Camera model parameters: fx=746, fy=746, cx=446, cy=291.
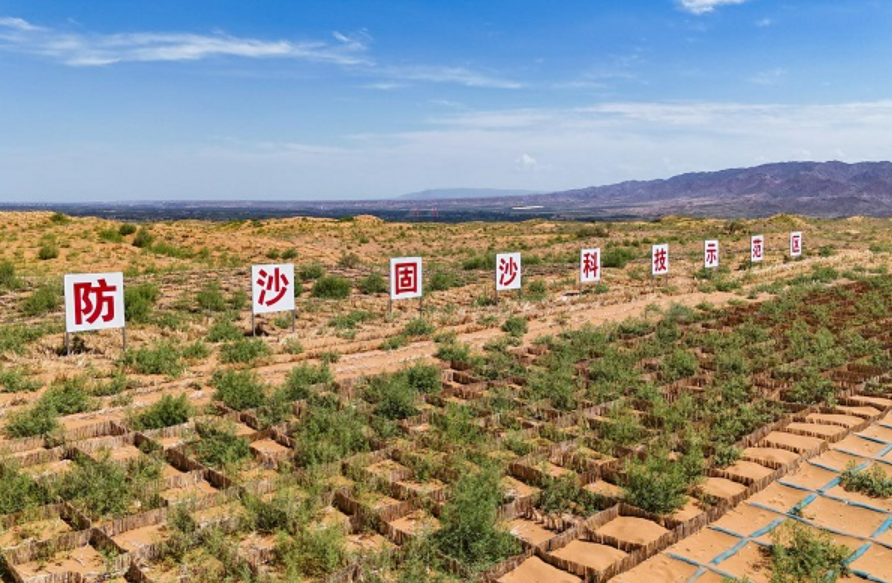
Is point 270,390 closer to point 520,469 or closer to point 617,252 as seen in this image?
point 520,469

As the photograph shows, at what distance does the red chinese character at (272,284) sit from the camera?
1398cm

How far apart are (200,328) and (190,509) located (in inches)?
363

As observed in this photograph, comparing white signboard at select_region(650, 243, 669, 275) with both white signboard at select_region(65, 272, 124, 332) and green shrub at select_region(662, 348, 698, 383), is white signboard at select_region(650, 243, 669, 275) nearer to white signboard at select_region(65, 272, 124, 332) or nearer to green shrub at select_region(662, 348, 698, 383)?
green shrub at select_region(662, 348, 698, 383)

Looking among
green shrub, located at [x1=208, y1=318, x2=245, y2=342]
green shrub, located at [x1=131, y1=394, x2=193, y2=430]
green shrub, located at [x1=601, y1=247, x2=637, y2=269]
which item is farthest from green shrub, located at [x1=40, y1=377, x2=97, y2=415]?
green shrub, located at [x1=601, y1=247, x2=637, y2=269]

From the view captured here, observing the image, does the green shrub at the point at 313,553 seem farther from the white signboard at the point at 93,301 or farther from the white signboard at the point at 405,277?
the white signboard at the point at 405,277

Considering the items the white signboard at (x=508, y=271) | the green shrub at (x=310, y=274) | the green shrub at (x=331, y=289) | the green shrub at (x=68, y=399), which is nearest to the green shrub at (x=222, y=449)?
the green shrub at (x=68, y=399)

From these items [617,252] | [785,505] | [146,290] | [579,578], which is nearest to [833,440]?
[785,505]

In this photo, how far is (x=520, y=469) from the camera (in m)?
7.56

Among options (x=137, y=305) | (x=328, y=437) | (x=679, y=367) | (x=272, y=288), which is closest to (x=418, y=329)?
(x=272, y=288)

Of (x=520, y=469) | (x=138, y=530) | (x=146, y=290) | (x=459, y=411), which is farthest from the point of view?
(x=146, y=290)

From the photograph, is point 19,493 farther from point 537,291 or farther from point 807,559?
point 537,291

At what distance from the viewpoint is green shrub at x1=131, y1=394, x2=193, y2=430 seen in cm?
898

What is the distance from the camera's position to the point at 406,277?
16.0m

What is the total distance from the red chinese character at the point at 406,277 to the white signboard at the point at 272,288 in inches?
97.2
